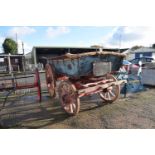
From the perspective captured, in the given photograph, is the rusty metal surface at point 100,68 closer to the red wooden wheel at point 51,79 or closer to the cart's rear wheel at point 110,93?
the cart's rear wheel at point 110,93

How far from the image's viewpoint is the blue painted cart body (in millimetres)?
4254

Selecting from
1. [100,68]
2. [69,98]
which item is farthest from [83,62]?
[69,98]

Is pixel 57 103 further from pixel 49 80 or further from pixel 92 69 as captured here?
pixel 92 69

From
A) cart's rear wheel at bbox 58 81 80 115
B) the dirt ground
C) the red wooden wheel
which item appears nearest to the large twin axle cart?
cart's rear wheel at bbox 58 81 80 115

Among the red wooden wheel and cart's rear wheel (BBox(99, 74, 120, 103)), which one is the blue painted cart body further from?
the red wooden wheel

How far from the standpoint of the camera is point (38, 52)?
2500 cm

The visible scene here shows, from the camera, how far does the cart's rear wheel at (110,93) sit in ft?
17.5

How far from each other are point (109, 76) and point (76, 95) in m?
1.75

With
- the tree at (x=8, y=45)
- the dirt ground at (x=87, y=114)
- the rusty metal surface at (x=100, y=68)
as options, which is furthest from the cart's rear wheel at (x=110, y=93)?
the tree at (x=8, y=45)

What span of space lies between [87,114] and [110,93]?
146 centimetres

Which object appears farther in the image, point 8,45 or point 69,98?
point 8,45

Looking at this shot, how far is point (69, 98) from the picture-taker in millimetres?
4543

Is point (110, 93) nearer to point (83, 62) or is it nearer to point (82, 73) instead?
point (82, 73)

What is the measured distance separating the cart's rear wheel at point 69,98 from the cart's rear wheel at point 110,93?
4.50 ft
